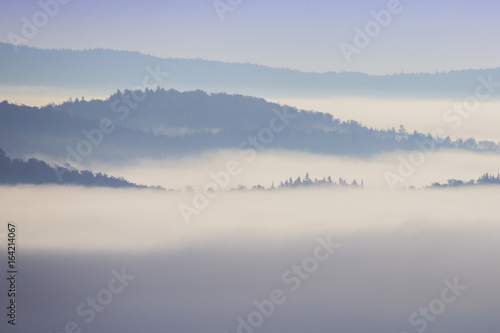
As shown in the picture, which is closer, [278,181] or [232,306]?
[232,306]

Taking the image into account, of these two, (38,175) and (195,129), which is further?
(195,129)

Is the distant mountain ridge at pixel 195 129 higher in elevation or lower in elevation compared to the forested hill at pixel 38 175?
higher

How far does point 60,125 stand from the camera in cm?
10712

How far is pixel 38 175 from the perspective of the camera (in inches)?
4055

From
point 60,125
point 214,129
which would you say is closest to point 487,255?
point 214,129

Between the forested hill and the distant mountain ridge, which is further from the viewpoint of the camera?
the distant mountain ridge

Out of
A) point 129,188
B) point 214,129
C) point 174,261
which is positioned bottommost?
point 174,261

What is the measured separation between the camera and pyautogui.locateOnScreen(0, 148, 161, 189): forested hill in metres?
100

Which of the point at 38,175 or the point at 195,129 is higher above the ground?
the point at 195,129

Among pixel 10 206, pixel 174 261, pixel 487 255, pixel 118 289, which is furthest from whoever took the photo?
pixel 118 289

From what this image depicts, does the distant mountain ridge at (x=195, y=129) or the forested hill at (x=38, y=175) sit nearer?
the forested hill at (x=38, y=175)

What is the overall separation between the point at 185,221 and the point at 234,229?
40.1 ft

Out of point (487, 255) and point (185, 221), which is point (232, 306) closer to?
point (185, 221)

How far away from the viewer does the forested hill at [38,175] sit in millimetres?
100188
